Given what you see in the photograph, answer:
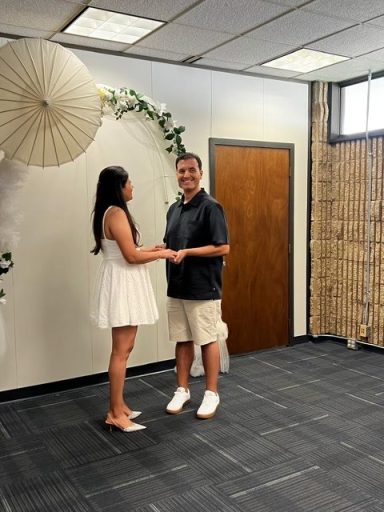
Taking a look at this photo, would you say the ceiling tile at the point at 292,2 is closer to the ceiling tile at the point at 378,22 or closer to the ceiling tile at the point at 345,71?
the ceiling tile at the point at 378,22

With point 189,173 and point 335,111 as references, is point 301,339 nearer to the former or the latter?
point 335,111

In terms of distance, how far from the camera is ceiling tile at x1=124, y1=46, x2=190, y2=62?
3.60 metres

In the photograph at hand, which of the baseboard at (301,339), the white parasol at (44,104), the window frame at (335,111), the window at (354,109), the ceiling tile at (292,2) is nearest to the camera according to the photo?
the white parasol at (44,104)

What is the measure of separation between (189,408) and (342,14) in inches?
100

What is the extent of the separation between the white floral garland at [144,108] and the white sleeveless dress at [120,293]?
3.82 feet

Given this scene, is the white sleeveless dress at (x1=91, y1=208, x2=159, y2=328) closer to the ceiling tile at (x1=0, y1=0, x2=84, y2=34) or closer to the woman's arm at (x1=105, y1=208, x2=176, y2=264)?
the woman's arm at (x1=105, y1=208, x2=176, y2=264)

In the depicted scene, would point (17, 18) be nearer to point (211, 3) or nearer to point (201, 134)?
point (211, 3)

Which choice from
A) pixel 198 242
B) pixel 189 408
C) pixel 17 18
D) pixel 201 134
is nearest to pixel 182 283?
pixel 198 242

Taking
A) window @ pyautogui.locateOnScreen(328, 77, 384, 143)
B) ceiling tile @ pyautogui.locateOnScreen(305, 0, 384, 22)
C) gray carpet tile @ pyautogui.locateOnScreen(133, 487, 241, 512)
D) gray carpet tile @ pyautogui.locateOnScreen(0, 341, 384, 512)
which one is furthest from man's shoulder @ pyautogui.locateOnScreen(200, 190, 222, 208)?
window @ pyautogui.locateOnScreen(328, 77, 384, 143)

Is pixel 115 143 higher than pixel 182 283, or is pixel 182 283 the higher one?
pixel 115 143

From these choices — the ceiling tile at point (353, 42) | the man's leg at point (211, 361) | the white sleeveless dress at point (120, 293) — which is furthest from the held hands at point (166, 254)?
the ceiling tile at point (353, 42)

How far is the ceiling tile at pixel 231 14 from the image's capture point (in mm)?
2809

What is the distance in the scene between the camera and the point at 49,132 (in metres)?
2.81

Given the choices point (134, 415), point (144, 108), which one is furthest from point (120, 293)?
point (144, 108)
